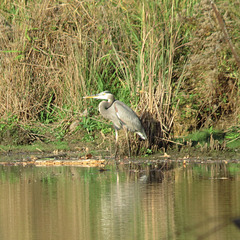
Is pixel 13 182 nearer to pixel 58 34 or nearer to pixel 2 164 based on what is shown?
pixel 2 164

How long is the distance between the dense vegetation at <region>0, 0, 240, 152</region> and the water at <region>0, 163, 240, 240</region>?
10.7 ft

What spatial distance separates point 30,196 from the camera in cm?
Answer: 781

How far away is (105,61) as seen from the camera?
14398 millimetres

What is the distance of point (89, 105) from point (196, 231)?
28.5 feet

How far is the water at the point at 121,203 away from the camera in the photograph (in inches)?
228

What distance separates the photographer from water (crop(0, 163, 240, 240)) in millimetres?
5789

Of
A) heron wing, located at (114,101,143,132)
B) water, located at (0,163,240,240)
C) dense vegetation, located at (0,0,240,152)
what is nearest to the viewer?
water, located at (0,163,240,240)

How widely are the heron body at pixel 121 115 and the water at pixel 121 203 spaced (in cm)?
131

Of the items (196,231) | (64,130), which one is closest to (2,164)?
(64,130)

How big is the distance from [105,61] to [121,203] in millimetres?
7514

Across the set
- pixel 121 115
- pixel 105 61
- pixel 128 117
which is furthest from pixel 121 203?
pixel 105 61

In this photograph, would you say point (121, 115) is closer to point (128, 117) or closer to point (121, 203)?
point (128, 117)

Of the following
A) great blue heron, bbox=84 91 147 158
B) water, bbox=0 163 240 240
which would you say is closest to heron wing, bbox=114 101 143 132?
great blue heron, bbox=84 91 147 158

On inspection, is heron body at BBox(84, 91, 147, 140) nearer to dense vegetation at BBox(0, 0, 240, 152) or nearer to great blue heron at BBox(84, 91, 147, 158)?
great blue heron at BBox(84, 91, 147, 158)
